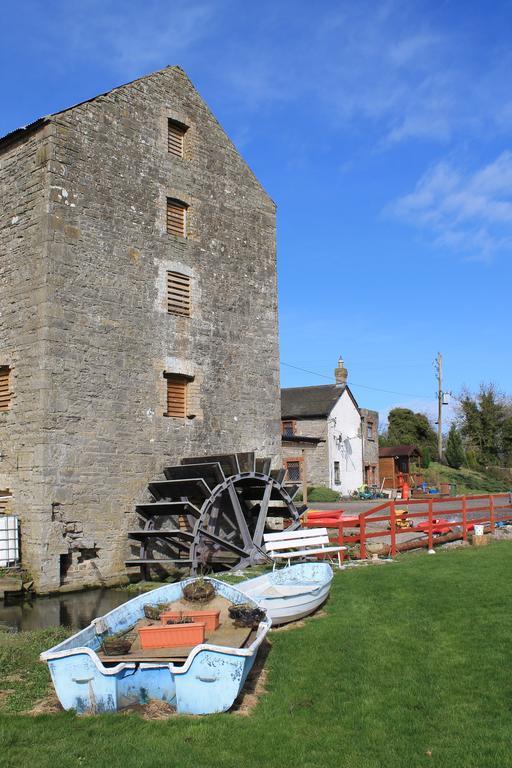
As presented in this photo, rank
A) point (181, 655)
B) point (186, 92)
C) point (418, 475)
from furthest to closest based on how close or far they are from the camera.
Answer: point (418, 475) → point (186, 92) → point (181, 655)

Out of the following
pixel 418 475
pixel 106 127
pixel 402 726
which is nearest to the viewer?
pixel 402 726

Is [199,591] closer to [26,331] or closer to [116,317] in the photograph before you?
[26,331]

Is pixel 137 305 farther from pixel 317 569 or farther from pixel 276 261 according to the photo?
pixel 317 569

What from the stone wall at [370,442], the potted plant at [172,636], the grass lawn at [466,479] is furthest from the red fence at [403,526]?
the grass lawn at [466,479]

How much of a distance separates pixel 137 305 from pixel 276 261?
4.73 metres

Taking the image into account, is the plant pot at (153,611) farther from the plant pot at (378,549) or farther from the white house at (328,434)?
the white house at (328,434)

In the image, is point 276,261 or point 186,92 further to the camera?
point 276,261

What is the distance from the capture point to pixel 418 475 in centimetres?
4022

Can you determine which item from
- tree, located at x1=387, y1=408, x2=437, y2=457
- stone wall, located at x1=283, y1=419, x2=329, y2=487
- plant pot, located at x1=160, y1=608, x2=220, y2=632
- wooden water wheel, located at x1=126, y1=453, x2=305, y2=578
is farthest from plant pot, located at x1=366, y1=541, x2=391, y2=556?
tree, located at x1=387, y1=408, x2=437, y2=457

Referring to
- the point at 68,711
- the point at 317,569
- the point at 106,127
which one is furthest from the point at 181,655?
the point at 106,127

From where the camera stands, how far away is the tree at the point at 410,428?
5241 centimetres

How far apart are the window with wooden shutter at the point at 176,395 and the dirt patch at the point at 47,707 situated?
8.69 metres

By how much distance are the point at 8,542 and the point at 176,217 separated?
7.57 metres

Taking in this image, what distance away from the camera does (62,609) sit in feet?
35.4
